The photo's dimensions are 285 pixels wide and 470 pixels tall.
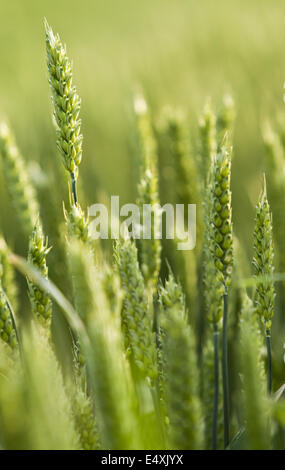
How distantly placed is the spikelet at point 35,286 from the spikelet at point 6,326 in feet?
0.13

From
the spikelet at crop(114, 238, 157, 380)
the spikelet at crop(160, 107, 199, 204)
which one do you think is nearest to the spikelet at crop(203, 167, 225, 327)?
the spikelet at crop(114, 238, 157, 380)

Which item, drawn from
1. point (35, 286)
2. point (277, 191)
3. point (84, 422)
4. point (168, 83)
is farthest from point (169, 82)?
point (84, 422)

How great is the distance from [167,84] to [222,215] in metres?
1.22

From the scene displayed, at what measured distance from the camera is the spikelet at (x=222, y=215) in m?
0.65

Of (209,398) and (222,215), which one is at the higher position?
(222,215)

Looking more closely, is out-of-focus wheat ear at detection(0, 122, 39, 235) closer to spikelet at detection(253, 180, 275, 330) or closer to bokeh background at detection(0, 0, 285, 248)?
bokeh background at detection(0, 0, 285, 248)

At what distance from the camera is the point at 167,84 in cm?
177

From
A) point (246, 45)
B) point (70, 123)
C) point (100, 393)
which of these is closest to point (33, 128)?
point (246, 45)

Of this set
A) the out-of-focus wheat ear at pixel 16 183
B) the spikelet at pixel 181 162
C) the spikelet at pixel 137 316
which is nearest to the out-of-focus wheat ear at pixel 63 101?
the spikelet at pixel 137 316

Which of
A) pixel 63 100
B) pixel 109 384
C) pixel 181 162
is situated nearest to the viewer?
pixel 109 384

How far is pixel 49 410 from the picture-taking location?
444 mm

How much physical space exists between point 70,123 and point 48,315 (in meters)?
0.28

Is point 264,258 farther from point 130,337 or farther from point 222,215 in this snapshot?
point 130,337

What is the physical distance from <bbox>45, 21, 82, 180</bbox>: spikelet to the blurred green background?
76cm
